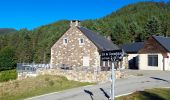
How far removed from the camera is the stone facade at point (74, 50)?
44375 millimetres

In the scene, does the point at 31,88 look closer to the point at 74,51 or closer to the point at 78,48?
the point at 78,48

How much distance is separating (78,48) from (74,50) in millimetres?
812

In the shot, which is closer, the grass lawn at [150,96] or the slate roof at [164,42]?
the grass lawn at [150,96]

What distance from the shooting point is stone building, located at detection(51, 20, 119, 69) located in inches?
1743

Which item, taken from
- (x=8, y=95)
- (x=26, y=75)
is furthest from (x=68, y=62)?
(x=8, y=95)

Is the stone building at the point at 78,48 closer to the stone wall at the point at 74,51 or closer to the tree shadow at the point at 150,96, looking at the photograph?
the stone wall at the point at 74,51

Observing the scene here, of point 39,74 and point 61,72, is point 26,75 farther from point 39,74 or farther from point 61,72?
point 61,72

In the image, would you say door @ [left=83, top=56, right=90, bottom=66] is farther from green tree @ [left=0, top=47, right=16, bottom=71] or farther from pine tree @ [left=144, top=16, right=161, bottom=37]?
pine tree @ [left=144, top=16, right=161, bottom=37]

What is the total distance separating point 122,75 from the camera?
117 feet

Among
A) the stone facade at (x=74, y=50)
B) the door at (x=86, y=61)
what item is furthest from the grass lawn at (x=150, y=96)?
the door at (x=86, y=61)

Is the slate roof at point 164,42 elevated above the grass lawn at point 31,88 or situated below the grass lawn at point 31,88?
above

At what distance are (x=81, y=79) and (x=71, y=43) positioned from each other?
42.2 feet

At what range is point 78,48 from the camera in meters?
46.1

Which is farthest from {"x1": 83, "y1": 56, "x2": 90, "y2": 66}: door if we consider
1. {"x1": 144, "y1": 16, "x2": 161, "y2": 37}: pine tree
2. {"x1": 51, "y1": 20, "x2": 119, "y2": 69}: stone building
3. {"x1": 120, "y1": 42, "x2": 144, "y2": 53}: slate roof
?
{"x1": 144, "y1": 16, "x2": 161, "y2": 37}: pine tree
